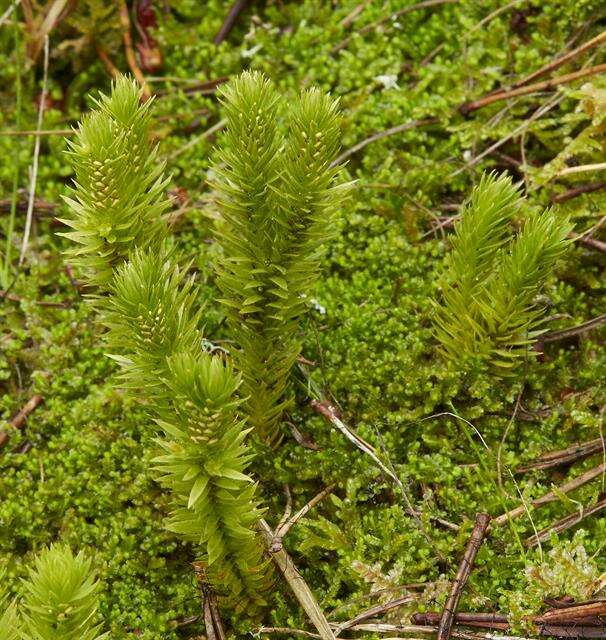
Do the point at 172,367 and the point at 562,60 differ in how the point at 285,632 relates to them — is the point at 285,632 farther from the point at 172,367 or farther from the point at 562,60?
the point at 562,60

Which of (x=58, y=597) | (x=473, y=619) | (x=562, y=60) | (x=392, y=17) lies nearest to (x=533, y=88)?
(x=562, y=60)

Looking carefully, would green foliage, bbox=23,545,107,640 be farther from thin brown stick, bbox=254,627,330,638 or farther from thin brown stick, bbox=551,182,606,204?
thin brown stick, bbox=551,182,606,204

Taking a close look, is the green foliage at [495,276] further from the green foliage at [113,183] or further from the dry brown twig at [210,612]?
the dry brown twig at [210,612]

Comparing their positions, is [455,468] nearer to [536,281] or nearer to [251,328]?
[536,281]

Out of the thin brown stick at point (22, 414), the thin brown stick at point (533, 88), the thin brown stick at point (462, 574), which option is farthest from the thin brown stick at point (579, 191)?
the thin brown stick at point (22, 414)

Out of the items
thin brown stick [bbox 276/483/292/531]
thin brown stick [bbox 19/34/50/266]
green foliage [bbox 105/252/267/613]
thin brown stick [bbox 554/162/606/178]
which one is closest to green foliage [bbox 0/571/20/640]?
green foliage [bbox 105/252/267/613]

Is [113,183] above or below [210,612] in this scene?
above

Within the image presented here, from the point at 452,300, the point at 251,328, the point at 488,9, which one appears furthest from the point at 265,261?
the point at 488,9
